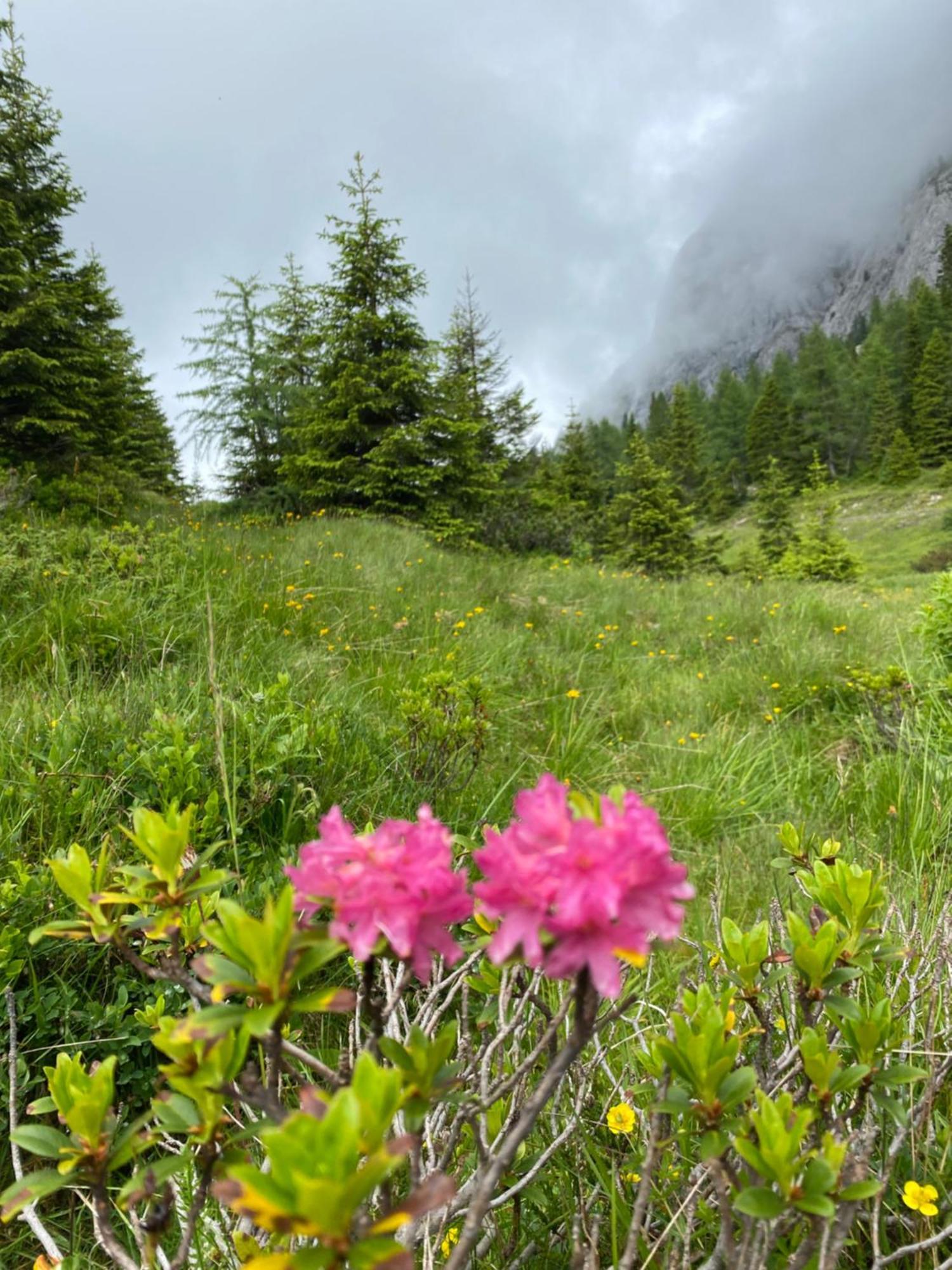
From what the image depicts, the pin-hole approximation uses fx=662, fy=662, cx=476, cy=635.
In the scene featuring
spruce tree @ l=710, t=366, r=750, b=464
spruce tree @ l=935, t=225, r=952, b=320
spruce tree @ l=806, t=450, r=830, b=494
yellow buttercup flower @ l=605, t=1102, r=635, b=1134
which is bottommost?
yellow buttercup flower @ l=605, t=1102, r=635, b=1134

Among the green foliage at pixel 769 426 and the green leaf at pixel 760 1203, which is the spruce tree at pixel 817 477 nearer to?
the green foliage at pixel 769 426

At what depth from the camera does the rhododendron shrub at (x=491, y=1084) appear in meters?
Answer: 0.43

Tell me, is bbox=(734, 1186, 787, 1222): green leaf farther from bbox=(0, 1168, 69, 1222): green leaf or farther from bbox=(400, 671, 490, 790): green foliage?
bbox=(400, 671, 490, 790): green foliage

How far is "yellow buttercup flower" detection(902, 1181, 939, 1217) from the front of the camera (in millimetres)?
911

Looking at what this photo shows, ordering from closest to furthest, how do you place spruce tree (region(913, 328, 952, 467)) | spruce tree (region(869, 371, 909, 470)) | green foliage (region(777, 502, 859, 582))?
green foliage (region(777, 502, 859, 582))
spruce tree (region(913, 328, 952, 467))
spruce tree (region(869, 371, 909, 470))

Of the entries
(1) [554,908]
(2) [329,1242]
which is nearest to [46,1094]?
(2) [329,1242]

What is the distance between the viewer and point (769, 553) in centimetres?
2800

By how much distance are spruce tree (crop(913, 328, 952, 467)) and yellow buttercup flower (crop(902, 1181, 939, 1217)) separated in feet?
161

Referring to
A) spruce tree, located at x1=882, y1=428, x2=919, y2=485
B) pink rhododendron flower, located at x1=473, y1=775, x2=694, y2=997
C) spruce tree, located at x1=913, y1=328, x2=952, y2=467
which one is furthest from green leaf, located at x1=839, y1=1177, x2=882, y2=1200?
spruce tree, located at x1=913, y1=328, x2=952, y2=467

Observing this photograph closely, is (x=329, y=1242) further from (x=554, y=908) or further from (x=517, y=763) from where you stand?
(x=517, y=763)

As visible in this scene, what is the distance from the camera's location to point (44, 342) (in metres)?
9.97

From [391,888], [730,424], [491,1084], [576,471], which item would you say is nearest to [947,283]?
[730,424]

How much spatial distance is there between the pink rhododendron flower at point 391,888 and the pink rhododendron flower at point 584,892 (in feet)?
0.12

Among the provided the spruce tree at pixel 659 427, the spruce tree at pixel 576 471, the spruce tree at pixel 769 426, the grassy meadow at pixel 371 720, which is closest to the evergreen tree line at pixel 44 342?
the grassy meadow at pixel 371 720
